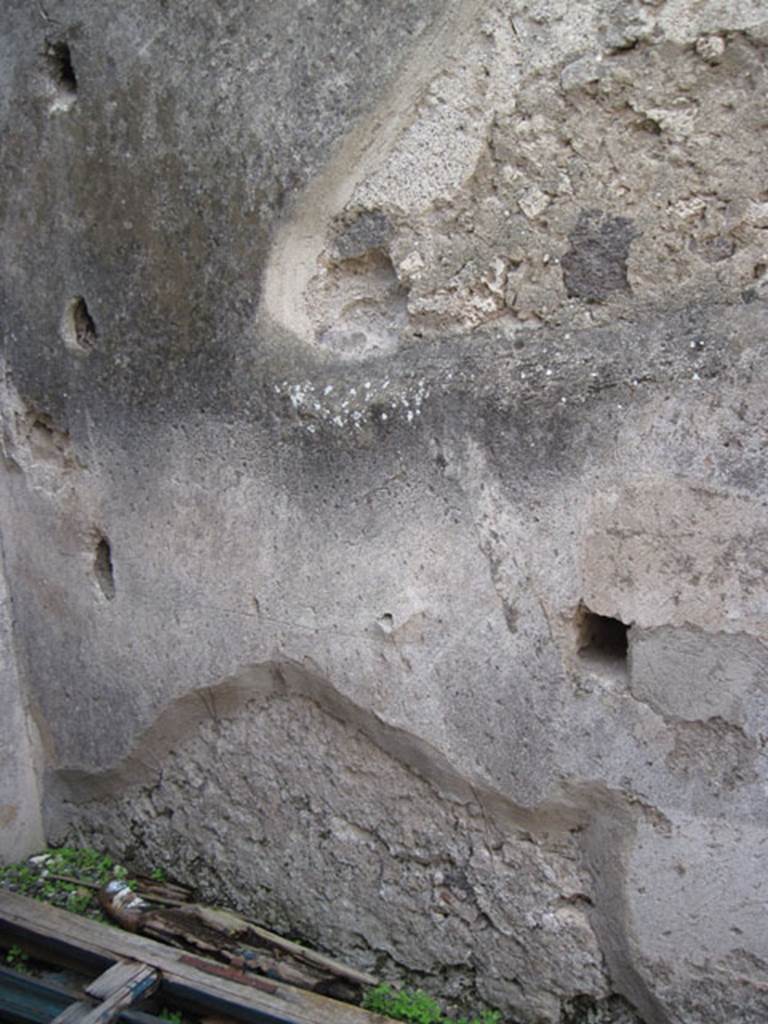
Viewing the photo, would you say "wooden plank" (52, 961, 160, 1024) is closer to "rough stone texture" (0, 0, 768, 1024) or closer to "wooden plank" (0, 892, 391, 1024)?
"wooden plank" (0, 892, 391, 1024)

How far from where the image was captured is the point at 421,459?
2203 mm

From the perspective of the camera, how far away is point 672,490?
194 centimetres

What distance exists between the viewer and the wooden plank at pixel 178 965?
2.35 metres

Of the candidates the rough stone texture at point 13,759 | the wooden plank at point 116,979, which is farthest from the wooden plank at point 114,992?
the rough stone texture at point 13,759

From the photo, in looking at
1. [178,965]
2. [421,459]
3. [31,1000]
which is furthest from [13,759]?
[421,459]

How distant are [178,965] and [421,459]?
53.7 inches

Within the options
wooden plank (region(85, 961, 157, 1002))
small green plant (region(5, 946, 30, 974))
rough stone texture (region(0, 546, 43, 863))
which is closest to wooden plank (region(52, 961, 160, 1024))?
wooden plank (region(85, 961, 157, 1002))

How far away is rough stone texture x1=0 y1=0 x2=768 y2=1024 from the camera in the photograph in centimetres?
194

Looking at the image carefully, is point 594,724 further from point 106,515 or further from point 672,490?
point 106,515

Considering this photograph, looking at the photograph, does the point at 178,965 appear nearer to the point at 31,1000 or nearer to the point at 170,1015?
the point at 170,1015

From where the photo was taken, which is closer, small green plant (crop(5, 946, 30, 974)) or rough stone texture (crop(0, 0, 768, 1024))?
rough stone texture (crop(0, 0, 768, 1024))

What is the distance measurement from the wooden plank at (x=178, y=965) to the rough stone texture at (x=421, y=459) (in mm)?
236

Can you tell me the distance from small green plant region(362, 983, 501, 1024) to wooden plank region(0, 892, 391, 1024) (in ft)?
0.32

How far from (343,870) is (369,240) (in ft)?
4.86
